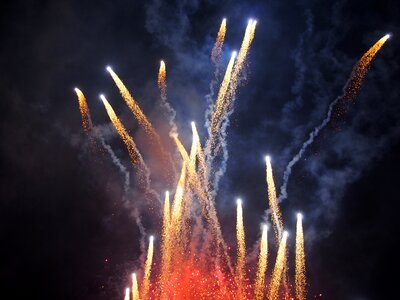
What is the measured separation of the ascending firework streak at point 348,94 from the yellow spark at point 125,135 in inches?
243

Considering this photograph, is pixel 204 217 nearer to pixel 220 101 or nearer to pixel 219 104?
pixel 219 104

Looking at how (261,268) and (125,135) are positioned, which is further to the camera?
(125,135)

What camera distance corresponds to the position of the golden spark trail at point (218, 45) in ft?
49.0

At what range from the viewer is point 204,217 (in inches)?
565

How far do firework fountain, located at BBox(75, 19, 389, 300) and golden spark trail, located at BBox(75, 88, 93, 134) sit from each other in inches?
1.7

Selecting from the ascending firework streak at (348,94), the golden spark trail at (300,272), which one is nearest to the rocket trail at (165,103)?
the ascending firework streak at (348,94)

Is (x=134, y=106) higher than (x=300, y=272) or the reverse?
higher

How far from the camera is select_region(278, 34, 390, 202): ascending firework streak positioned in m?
14.9

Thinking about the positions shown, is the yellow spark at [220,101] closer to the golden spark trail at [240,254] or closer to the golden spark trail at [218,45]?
the golden spark trail at [218,45]


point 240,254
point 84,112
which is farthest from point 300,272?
point 84,112

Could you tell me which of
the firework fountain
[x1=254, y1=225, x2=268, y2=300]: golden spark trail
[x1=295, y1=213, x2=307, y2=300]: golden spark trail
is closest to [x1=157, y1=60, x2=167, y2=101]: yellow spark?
the firework fountain

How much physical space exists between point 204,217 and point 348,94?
7704 mm

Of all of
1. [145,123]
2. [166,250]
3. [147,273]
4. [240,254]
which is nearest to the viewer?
[166,250]

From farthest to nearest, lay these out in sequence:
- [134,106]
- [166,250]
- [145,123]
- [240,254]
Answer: [134,106] → [145,123] → [240,254] → [166,250]
